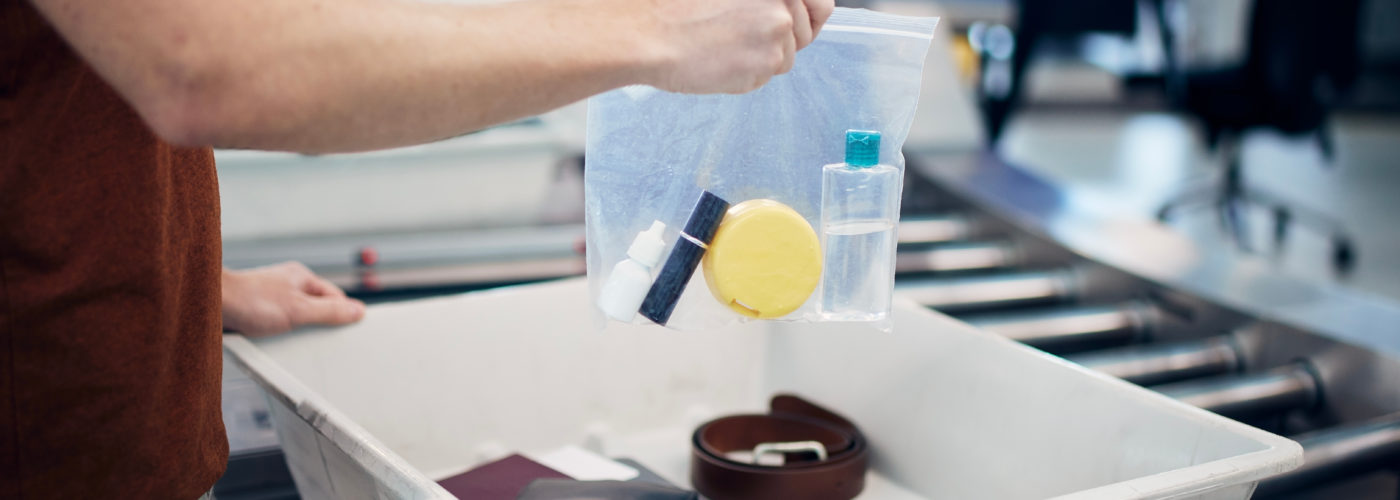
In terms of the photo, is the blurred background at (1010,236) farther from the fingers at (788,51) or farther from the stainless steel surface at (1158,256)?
the fingers at (788,51)

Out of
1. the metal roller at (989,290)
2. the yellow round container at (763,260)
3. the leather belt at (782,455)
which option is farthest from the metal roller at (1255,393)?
the yellow round container at (763,260)

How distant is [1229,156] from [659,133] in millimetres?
3062

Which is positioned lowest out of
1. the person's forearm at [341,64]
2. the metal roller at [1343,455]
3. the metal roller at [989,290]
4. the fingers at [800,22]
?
the metal roller at [1343,455]

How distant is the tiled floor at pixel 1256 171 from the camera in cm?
341

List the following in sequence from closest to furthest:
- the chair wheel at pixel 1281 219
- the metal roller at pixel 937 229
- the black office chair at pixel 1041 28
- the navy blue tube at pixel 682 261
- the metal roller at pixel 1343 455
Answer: the navy blue tube at pixel 682 261
the metal roller at pixel 1343 455
the metal roller at pixel 937 229
the black office chair at pixel 1041 28
the chair wheel at pixel 1281 219

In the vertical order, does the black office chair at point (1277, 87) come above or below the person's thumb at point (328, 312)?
above

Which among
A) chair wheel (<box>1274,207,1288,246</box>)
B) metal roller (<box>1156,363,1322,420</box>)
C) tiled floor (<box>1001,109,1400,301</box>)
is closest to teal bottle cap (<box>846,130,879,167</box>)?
metal roller (<box>1156,363,1322,420</box>)

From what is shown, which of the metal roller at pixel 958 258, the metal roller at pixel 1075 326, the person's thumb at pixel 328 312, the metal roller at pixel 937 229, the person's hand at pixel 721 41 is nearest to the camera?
the person's hand at pixel 721 41

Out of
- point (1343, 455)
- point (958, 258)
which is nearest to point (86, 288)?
point (1343, 455)

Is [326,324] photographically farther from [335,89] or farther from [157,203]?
[335,89]

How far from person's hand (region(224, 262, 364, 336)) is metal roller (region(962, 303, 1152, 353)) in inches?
39.7

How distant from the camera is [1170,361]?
1.52m

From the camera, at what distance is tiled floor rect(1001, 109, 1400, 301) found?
3408 mm

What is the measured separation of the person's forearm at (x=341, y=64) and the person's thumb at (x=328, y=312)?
485mm
